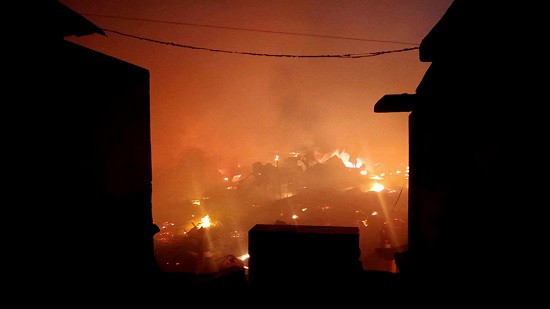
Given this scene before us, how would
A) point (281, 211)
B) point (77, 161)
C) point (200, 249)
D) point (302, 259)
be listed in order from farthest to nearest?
point (281, 211)
point (200, 249)
point (302, 259)
point (77, 161)

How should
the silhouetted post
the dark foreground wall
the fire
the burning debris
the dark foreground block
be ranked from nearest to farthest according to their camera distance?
the dark foreground wall < the dark foreground block < the silhouetted post < the burning debris < the fire

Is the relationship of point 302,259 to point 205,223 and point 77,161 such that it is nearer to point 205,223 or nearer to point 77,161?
point 77,161

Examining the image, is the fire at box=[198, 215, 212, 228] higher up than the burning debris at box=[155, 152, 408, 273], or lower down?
lower down

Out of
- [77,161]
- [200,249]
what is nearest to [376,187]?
[200,249]

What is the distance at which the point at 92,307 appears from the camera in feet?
17.8

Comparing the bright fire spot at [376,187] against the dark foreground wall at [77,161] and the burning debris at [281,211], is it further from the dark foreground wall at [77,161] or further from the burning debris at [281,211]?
the dark foreground wall at [77,161]

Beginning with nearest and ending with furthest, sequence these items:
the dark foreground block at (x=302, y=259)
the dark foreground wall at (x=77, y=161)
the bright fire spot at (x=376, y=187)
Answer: the dark foreground wall at (x=77, y=161) → the dark foreground block at (x=302, y=259) → the bright fire spot at (x=376, y=187)

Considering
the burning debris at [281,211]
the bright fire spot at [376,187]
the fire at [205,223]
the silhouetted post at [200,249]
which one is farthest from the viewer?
the bright fire spot at [376,187]

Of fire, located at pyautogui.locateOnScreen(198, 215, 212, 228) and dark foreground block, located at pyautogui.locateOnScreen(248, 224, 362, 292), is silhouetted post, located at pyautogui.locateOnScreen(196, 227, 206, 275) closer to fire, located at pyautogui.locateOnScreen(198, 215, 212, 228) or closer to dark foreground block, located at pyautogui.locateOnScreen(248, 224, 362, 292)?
fire, located at pyautogui.locateOnScreen(198, 215, 212, 228)

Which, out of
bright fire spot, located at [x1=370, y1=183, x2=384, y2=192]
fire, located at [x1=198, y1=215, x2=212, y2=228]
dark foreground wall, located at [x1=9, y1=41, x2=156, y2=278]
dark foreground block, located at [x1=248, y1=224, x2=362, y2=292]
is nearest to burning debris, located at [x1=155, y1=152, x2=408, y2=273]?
bright fire spot, located at [x1=370, y1=183, x2=384, y2=192]

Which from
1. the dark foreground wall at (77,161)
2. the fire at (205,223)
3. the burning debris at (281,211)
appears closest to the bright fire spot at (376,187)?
the burning debris at (281,211)

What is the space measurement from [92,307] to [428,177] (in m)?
7.37

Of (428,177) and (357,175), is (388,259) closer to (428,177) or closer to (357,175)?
(428,177)

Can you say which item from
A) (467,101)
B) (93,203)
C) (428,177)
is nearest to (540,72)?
(467,101)
